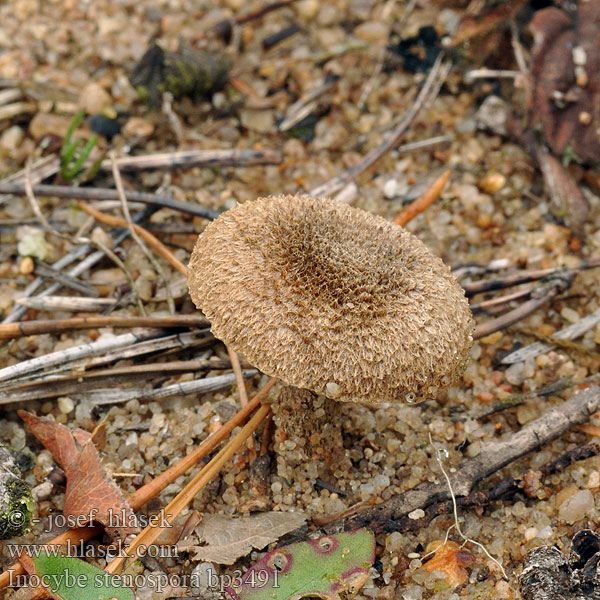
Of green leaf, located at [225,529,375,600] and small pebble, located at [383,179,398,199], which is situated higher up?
small pebble, located at [383,179,398,199]

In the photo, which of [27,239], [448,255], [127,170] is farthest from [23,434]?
[448,255]

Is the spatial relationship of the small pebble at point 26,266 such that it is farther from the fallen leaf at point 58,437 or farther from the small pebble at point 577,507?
the small pebble at point 577,507

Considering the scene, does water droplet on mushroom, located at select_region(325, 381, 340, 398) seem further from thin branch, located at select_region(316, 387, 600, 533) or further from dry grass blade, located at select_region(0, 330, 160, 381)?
dry grass blade, located at select_region(0, 330, 160, 381)

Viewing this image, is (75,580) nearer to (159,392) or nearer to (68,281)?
(159,392)

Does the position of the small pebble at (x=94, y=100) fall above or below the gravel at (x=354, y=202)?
above

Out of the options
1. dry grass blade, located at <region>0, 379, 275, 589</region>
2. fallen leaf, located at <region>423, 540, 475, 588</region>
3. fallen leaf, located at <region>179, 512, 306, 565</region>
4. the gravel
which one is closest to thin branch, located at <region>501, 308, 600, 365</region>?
the gravel

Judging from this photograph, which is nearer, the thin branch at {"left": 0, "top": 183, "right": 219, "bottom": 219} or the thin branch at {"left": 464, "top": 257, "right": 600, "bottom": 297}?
the thin branch at {"left": 464, "top": 257, "right": 600, "bottom": 297}

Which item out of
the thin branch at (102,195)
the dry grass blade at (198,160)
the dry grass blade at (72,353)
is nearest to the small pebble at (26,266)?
the thin branch at (102,195)

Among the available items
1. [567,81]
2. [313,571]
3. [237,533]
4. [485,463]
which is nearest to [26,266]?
[237,533]
